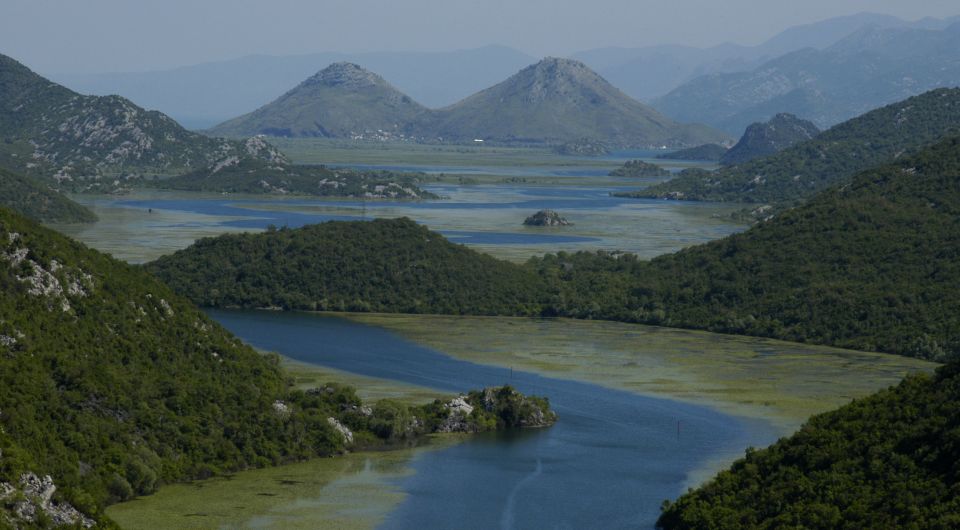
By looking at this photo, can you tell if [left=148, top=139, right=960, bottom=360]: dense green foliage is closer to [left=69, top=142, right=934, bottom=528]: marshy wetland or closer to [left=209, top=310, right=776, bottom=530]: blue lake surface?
[left=69, top=142, right=934, bottom=528]: marshy wetland

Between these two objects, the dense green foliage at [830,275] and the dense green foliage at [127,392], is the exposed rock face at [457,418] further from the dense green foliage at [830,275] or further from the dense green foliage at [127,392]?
the dense green foliage at [830,275]

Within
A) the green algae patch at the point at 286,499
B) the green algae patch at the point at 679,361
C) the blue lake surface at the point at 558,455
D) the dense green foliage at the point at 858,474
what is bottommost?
the green algae patch at the point at 286,499

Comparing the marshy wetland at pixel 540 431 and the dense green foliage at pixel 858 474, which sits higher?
the dense green foliage at pixel 858 474

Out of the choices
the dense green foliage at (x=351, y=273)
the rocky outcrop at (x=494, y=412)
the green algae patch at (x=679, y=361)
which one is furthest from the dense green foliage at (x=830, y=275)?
the rocky outcrop at (x=494, y=412)

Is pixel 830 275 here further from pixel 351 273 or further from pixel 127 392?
pixel 127 392

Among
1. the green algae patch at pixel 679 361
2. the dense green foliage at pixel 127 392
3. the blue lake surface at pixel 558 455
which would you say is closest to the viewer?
the dense green foliage at pixel 127 392

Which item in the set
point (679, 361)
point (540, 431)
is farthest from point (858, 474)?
point (679, 361)
